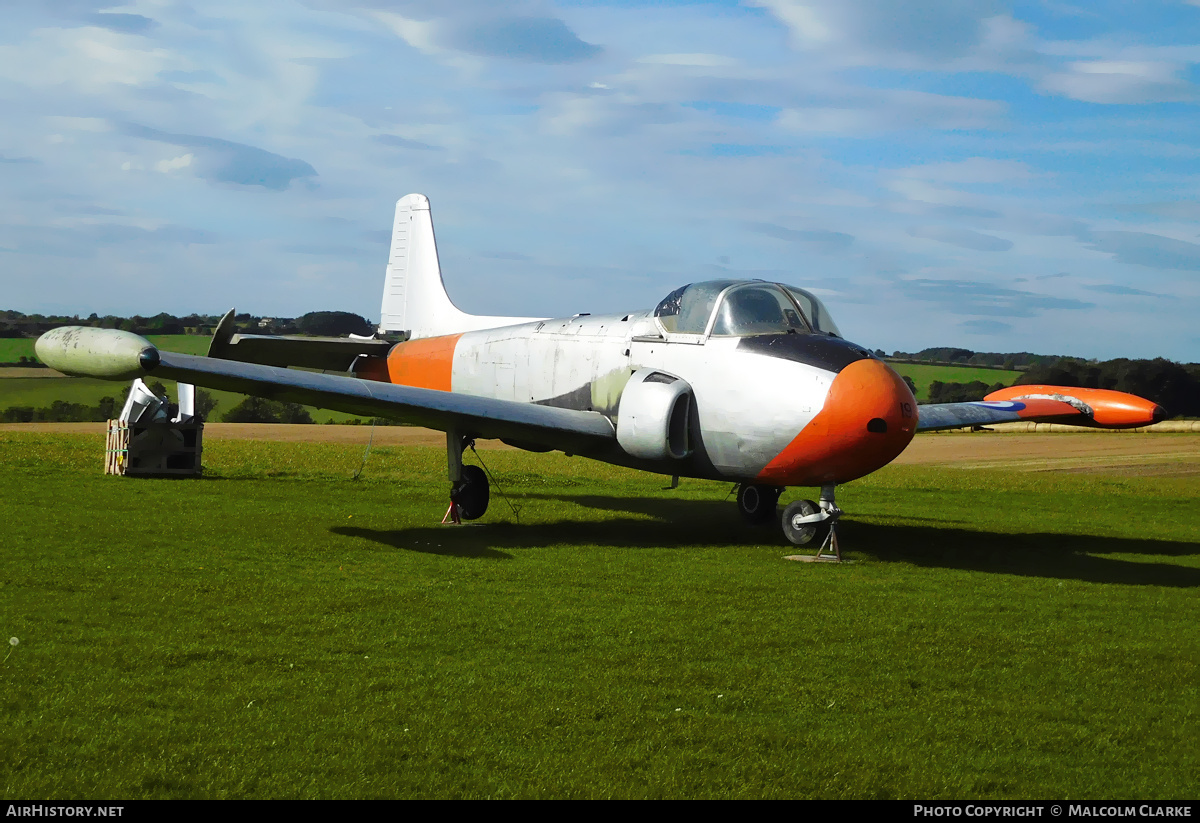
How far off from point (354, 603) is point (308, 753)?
12.6 ft

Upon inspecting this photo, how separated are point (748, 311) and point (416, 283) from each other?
386 inches

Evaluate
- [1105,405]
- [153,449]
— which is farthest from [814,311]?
[153,449]

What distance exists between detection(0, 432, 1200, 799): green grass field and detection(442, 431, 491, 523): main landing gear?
1.05 meters

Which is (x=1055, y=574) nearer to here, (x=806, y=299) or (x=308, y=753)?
(x=806, y=299)

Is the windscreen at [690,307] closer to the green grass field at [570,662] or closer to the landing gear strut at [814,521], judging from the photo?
the landing gear strut at [814,521]

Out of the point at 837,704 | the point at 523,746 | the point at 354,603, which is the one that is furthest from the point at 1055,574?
the point at 523,746

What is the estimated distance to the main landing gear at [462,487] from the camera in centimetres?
1488

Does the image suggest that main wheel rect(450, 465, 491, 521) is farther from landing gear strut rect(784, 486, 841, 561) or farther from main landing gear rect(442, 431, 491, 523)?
landing gear strut rect(784, 486, 841, 561)

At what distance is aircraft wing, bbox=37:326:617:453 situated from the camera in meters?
11.4

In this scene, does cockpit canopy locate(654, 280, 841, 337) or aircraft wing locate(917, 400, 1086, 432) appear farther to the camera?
aircraft wing locate(917, 400, 1086, 432)

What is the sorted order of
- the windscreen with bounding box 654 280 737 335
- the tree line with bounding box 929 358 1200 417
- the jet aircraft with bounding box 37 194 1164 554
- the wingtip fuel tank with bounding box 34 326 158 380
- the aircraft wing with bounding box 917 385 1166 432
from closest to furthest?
the wingtip fuel tank with bounding box 34 326 158 380
the jet aircraft with bounding box 37 194 1164 554
the windscreen with bounding box 654 280 737 335
the aircraft wing with bounding box 917 385 1166 432
the tree line with bounding box 929 358 1200 417

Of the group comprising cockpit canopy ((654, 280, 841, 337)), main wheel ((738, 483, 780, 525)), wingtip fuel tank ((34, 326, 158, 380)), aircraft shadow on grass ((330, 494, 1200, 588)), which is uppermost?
cockpit canopy ((654, 280, 841, 337))

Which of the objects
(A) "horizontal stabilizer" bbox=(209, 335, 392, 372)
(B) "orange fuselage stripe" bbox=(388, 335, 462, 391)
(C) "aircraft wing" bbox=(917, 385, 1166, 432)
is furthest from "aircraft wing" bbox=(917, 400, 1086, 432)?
(A) "horizontal stabilizer" bbox=(209, 335, 392, 372)

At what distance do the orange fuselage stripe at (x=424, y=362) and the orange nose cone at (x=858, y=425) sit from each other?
7.90m
